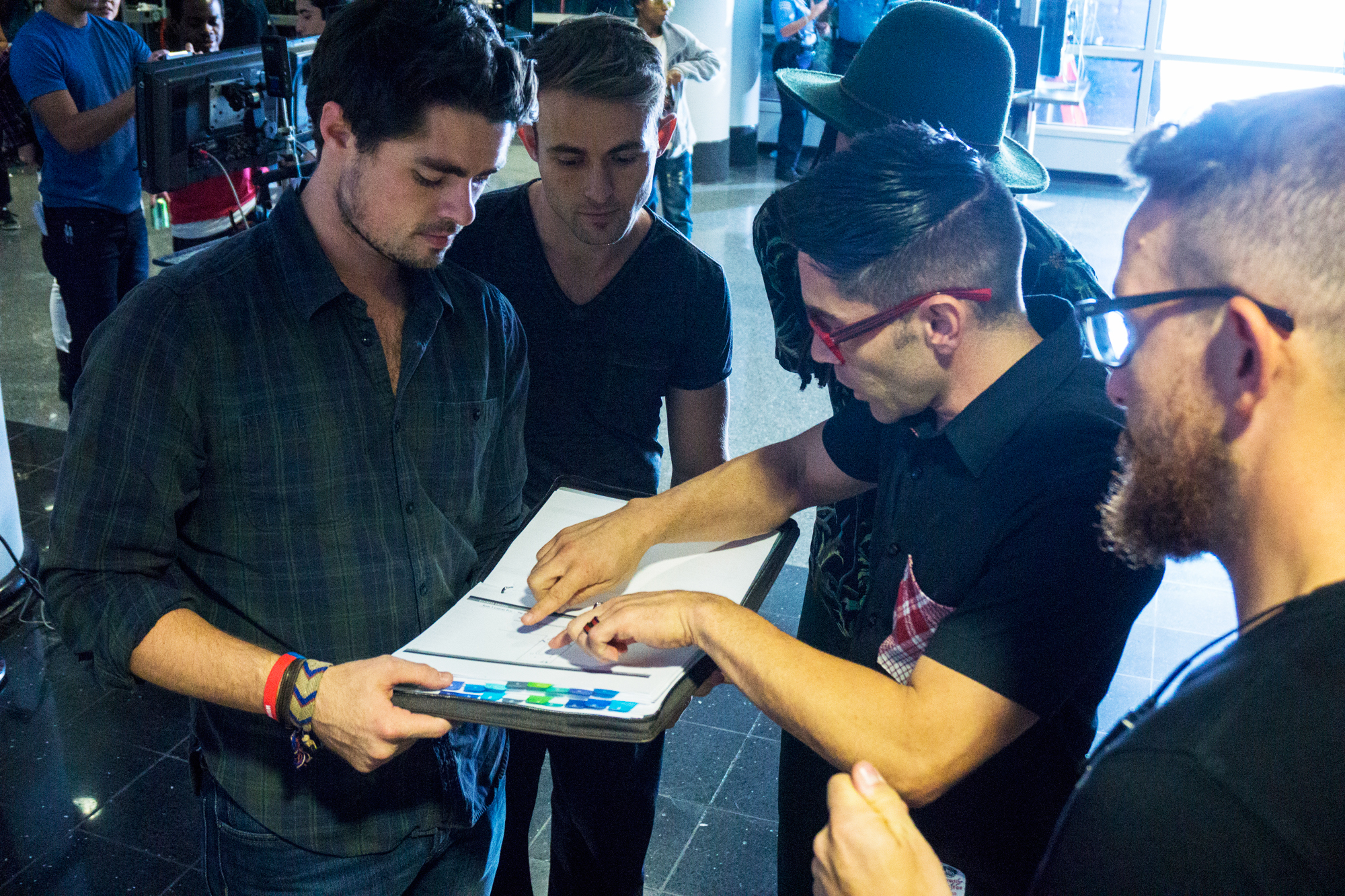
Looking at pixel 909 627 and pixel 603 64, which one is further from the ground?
pixel 603 64

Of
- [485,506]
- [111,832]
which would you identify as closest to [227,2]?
[111,832]

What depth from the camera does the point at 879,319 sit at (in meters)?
1.32

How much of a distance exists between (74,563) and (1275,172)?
123 cm

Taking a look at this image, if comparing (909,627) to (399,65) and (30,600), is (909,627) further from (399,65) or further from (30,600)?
(30,600)

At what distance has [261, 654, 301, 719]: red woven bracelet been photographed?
1199 millimetres

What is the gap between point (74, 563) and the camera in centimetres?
120

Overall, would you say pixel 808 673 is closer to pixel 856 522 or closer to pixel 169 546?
pixel 856 522

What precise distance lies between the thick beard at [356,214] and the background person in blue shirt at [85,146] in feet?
8.67

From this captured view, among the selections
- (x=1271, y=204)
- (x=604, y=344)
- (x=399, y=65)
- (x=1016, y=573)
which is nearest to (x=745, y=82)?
(x=604, y=344)

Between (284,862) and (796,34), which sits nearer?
(284,862)

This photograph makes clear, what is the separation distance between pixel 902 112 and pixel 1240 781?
1.53 m

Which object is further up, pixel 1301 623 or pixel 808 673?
pixel 1301 623

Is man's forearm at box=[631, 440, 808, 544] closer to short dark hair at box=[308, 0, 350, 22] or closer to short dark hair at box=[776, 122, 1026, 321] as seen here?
short dark hair at box=[776, 122, 1026, 321]

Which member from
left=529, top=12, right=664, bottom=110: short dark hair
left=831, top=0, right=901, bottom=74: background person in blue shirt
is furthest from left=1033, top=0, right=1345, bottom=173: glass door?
left=529, top=12, right=664, bottom=110: short dark hair
